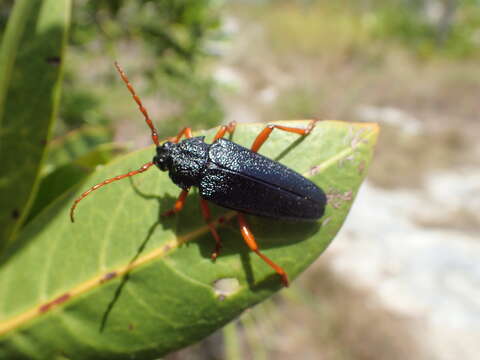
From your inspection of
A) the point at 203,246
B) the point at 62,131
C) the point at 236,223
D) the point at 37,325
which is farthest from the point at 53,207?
the point at 62,131

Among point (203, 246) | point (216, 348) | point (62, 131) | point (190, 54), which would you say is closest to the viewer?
point (203, 246)

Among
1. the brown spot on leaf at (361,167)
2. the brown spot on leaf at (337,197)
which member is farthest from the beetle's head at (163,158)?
the brown spot on leaf at (361,167)

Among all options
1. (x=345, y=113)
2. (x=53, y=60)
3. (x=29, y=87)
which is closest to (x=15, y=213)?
(x=29, y=87)

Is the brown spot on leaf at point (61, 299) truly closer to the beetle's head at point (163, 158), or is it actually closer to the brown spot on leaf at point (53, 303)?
the brown spot on leaf at point (53, 303)

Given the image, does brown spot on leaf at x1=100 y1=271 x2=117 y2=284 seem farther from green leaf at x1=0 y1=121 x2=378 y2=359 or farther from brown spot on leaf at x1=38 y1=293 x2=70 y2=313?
brown spot on leaf at x1=38 y1=293 x2=70 y2=313

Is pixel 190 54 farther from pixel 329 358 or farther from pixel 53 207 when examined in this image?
pixel 329 358

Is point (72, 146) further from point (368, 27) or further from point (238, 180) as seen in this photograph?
point (368, 27)
